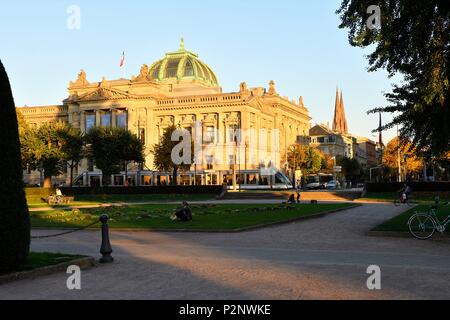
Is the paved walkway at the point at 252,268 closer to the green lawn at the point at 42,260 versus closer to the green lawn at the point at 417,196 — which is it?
the green lawn at the point at 42,260

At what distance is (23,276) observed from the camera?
1099 cm

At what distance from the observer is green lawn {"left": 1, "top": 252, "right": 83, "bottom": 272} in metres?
11.6

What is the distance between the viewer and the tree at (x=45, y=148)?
217 feet

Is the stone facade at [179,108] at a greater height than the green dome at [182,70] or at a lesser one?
lesser

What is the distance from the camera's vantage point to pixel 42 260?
12.7m

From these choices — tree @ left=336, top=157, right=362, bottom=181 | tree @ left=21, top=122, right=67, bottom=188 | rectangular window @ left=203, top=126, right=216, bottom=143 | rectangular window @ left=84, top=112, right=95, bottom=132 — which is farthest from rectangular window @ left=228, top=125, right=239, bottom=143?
tree @ left=21, top=122, right=67, bottom=188

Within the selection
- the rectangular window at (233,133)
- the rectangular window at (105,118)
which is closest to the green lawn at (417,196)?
the rectangular window at (233,133)

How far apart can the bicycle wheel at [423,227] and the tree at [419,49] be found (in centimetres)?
298

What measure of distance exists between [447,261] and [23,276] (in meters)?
9.72

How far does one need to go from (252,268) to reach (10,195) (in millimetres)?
5341

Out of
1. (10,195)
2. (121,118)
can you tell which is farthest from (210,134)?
(10,195)

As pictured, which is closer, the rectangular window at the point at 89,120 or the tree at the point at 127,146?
the tree at the point at 127,146

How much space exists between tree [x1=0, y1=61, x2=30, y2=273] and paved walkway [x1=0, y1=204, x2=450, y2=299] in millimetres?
683

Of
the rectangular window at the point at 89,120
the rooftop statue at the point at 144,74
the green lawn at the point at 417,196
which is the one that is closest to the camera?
the green lawn at the point at 417,196
